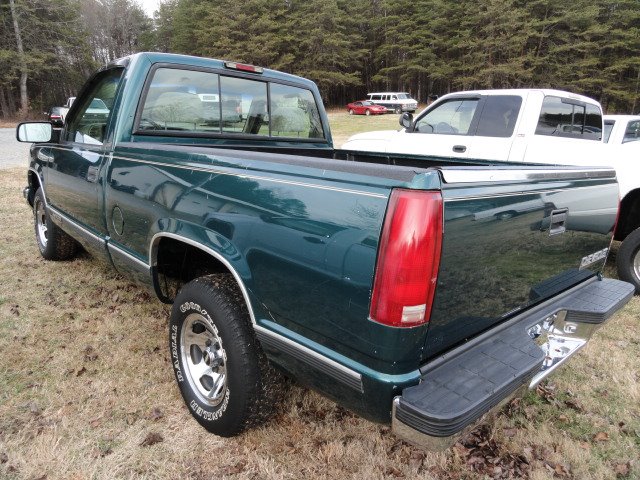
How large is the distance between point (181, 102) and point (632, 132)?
262 inches

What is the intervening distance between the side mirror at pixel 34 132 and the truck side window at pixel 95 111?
16cm

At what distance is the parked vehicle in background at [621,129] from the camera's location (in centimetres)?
602

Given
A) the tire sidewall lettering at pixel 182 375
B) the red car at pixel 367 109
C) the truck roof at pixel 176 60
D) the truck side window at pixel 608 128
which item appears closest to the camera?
the tire sidewall lettering at pixel 182 375

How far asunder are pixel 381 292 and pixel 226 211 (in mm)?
859

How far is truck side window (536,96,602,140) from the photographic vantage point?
522 cm

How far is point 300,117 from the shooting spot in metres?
3.91

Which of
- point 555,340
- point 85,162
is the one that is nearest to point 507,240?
point 555,340

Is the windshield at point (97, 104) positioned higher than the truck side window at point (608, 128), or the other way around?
the windshield at point (97, 104)

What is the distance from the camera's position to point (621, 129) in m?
6.04

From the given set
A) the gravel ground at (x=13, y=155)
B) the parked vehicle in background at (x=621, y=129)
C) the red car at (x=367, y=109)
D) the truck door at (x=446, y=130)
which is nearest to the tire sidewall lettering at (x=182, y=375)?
the truck door at (x=446, y=130)

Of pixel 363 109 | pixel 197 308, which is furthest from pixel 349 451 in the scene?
pixel 363 109

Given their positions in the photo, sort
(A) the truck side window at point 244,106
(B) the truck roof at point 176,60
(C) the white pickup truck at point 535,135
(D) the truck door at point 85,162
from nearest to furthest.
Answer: (B) the truck roof at point 176,60, (D) the truck door at point 85,162, (A) the truck side window at point 244,106, (C) the white pickup truck at point 535,135

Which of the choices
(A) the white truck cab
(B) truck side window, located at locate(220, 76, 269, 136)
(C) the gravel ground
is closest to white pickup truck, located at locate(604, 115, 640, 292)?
(A) the white truck cab

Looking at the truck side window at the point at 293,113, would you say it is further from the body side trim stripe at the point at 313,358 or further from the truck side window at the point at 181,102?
the body side trim stripe at the point at 313,358
